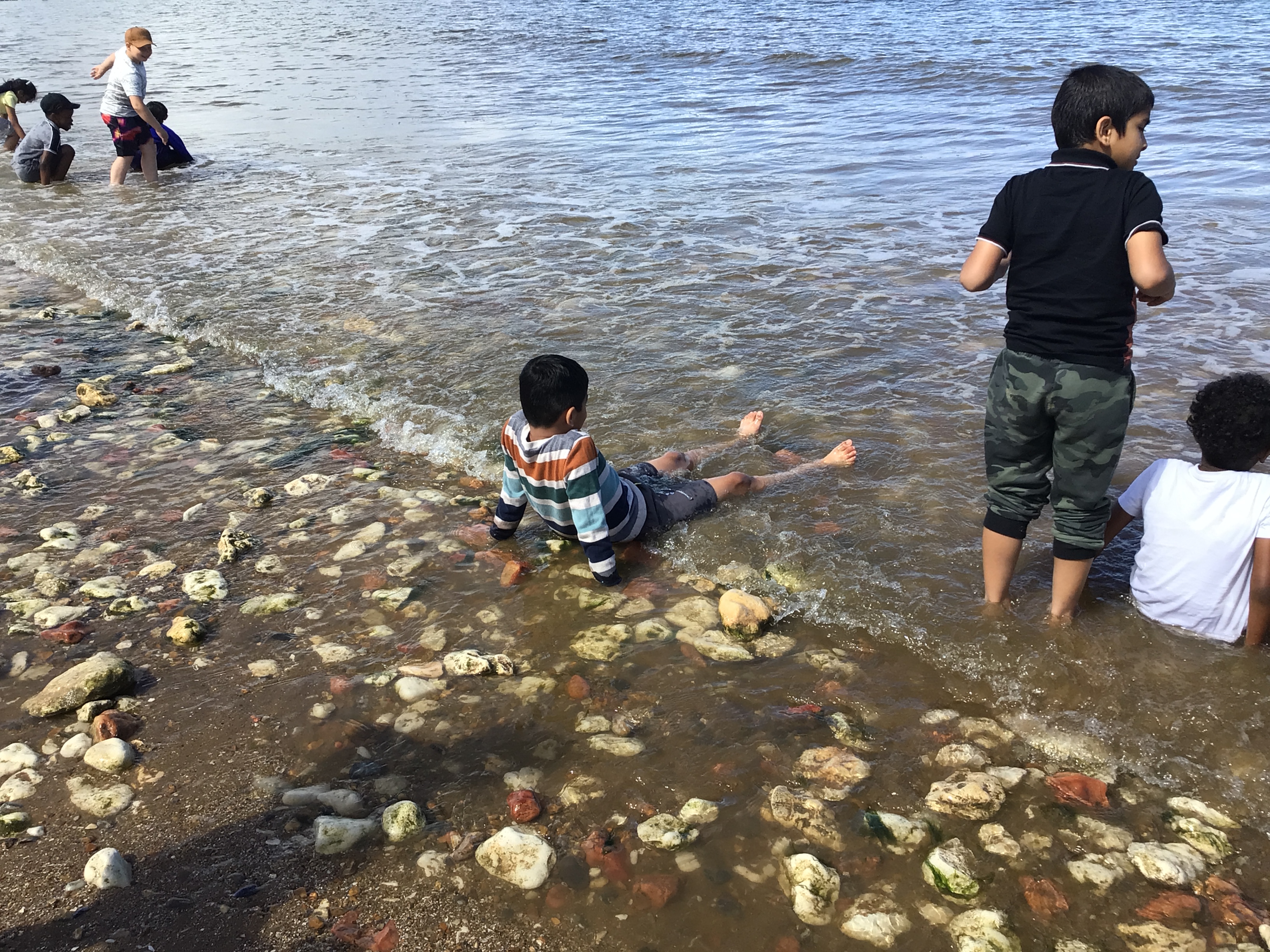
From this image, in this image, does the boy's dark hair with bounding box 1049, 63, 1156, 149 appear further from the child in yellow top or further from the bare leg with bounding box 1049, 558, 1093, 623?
the child in yellow top

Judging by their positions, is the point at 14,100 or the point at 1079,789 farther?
the point at 14,100

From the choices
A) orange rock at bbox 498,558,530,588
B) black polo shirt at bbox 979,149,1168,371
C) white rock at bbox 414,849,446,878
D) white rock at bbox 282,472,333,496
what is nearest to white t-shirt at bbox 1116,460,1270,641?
black polo shirt at bbox 979,149,1168,371

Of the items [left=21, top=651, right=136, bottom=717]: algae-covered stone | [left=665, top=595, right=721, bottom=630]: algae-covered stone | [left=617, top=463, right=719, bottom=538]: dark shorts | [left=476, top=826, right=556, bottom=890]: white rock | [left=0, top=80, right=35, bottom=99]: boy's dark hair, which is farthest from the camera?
[left=0, top=80, right=35, bottom=99]: boy's dark hair

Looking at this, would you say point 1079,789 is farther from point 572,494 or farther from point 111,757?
point 111,757

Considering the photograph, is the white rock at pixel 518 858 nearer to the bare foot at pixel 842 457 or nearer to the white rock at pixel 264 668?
the white rock at pixel 264 668

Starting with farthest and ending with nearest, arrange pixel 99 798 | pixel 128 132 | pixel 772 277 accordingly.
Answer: pixel 128 132 < pixel 772 277 < pixel 99 798

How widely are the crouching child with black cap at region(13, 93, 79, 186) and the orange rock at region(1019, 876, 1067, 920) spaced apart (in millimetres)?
14674

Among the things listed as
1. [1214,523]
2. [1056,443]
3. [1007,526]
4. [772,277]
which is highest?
[1056,443]

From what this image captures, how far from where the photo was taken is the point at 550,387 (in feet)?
12.9

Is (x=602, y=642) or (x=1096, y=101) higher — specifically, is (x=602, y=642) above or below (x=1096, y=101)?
below

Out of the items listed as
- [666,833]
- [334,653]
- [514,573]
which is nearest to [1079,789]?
[666,833]

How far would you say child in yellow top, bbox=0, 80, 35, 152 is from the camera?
47.5 feet

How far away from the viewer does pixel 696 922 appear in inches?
97.9

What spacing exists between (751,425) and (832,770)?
2.83m
